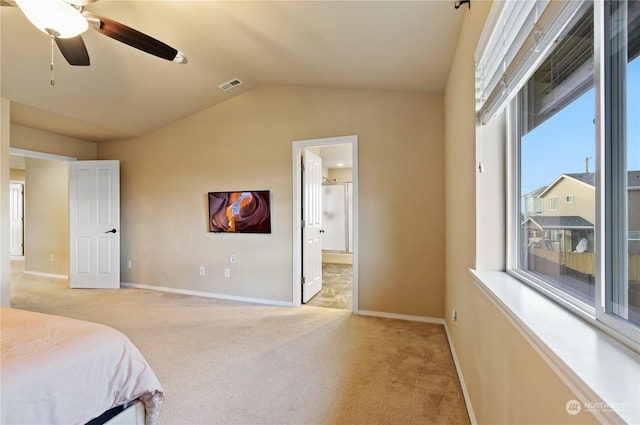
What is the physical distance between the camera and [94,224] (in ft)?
15.1

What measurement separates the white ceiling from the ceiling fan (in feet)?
1.91

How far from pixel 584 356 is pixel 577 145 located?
0.67m

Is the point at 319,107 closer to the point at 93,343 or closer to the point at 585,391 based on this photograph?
the point at 93,343

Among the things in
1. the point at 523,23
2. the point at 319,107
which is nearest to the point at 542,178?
the point at 523,23

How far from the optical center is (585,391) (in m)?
0.57

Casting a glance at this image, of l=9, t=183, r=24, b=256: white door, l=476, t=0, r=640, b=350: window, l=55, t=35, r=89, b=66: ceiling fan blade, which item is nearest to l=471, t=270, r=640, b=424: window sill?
l=476, t=0, r=640, b=350: window

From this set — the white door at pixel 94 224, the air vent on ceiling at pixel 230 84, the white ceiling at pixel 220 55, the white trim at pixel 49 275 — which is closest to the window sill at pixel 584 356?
the white ceiling at pixel 220 55

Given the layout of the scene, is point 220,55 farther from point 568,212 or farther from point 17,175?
point 17,175

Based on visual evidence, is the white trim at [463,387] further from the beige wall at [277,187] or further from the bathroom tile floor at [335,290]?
the bathroom tile floor at [335,290]

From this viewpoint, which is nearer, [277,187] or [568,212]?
[568,212]

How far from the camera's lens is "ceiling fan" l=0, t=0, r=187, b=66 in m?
1.45

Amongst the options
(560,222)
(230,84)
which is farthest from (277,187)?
(560,222)

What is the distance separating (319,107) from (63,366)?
321cm

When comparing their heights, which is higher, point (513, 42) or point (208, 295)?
point (513, 42)
